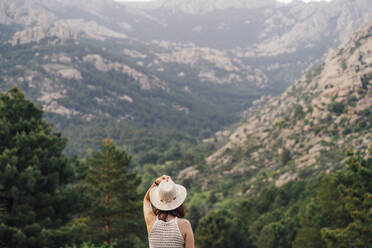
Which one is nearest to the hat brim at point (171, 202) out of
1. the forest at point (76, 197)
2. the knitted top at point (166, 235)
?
the knitted top at point (166, 235)

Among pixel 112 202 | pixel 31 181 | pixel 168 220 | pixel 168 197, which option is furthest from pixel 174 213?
pixel 112 202

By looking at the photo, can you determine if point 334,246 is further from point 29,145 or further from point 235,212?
point 235,212

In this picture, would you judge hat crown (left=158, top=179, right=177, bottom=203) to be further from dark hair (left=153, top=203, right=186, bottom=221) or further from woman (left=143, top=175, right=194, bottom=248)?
dark hair (left=153, top=203, right=186, bottom=221)

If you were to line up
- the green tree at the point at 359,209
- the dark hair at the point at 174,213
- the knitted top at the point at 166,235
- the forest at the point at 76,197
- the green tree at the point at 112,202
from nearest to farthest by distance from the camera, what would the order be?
the knitted top at the point at 166,235
the dark hair at the point at 174,213
the green tree at the point at 359,209
the forest at the point at 76,197
the green tree at the point at 112,202

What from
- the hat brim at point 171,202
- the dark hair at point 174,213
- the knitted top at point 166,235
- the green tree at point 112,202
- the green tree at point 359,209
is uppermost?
the hat brim at point 171,202

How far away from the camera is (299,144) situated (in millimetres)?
81312

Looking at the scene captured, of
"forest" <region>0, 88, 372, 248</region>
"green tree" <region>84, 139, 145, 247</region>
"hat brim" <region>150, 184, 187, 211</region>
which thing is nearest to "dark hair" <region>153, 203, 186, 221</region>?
"hat brim" <region>150, 184, 187, 211</region>

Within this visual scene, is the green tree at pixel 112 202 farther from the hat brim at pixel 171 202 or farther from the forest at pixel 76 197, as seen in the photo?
the hat brim at pixel 171 202

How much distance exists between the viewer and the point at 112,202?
33000 millimetres

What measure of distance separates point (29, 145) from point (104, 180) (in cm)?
1102

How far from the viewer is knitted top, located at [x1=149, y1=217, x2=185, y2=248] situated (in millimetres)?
7125

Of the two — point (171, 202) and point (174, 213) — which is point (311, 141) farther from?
point (171, 202)

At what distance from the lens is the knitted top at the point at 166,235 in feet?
23.4

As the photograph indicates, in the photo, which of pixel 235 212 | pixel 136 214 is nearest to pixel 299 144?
pixel 235 212
